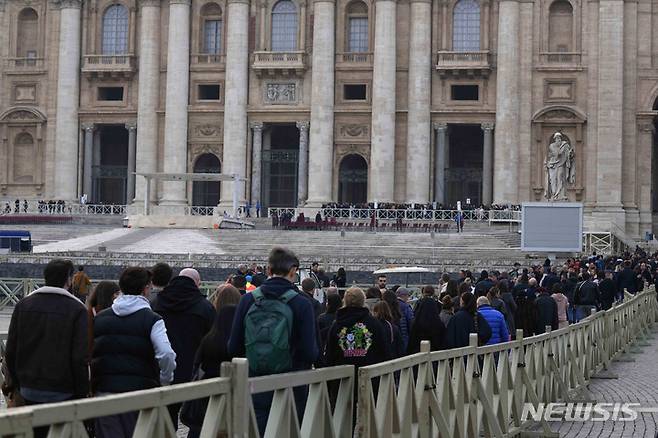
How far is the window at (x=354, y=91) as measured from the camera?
66.8 metres

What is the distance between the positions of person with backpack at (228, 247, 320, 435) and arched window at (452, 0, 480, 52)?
5658cm

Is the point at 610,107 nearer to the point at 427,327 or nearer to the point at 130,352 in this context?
the point at 427,327

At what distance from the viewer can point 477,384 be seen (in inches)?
491

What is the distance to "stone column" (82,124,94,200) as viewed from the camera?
6919cm

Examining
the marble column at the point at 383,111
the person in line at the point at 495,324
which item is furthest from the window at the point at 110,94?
the person in line at the point at 495,324

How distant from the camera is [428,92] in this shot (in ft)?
213

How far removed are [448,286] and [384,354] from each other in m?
6.88

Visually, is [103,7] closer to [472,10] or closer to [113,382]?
[472,10]

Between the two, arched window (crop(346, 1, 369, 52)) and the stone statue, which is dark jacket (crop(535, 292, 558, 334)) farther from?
arched window (crop(346, 1, 369, 52))

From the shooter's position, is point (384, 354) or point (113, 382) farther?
point (384, 354)

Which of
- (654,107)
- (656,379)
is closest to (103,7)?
(654,107)

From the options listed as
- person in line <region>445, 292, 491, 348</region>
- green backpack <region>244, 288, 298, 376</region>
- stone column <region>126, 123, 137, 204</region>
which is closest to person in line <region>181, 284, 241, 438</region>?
green backpack <region>244, 288, 298, 376</region>

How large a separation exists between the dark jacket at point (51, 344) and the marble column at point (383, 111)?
55.4m

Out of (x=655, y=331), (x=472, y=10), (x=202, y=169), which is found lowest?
(x=655, y=331)
